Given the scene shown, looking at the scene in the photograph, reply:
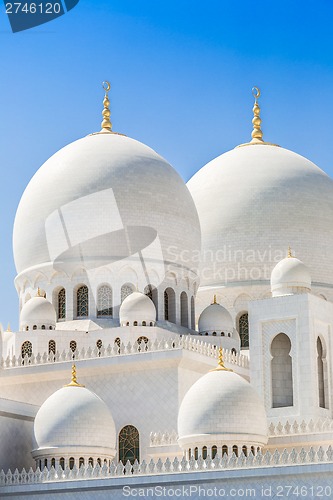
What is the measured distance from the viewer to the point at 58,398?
84.5 ft

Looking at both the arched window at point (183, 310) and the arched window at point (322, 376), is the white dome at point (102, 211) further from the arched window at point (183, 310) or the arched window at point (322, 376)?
the arched window at point (322, 376)

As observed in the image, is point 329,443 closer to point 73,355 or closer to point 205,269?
point 73,355

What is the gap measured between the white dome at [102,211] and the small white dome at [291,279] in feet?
13.3

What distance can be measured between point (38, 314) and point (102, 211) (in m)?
3.64

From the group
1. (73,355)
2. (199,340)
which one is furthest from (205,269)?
(73,355)

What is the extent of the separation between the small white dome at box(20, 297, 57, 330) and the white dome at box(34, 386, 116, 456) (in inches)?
197

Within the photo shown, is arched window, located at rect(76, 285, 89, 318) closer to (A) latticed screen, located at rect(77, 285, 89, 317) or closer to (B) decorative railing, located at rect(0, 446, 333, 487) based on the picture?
(A) latticed screen, located at rect(77, 285, 89, 317)

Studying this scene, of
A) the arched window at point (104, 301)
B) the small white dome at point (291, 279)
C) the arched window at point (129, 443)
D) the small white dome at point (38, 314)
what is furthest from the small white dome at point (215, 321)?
the arched window at point (129, 443)

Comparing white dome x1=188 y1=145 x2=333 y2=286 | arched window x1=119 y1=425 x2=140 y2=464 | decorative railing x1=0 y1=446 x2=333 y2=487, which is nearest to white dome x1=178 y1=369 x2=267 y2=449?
decorative railing x1=0 y1=446 x2=333 y2=487

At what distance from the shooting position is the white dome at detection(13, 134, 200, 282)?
31719mm

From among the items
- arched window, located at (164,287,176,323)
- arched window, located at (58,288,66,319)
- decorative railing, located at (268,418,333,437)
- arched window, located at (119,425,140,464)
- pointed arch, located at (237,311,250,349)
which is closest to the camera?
decorative railing, located at (268,418,333,437)

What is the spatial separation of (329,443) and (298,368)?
10.9 ft

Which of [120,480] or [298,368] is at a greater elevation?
[298,368]

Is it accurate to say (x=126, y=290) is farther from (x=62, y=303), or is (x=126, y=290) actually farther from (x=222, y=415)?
(x=222, y=415)
